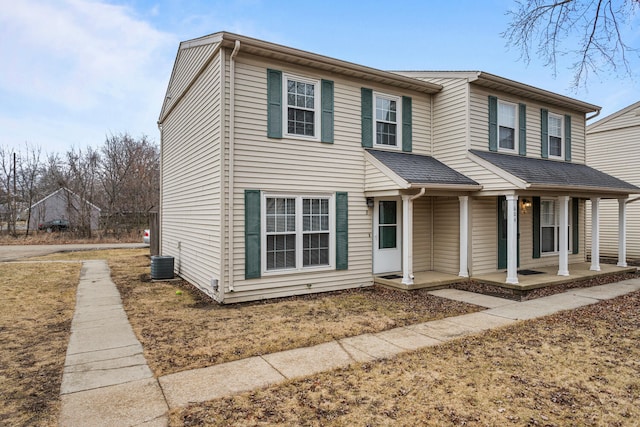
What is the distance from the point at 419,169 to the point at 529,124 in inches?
187

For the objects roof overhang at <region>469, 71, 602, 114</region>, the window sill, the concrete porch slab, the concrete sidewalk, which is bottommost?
the concrete sidewalk

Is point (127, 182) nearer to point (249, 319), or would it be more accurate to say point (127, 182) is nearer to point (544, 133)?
point (249, 319)

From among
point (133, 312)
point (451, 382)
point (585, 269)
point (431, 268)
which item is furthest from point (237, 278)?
point (585, 269)

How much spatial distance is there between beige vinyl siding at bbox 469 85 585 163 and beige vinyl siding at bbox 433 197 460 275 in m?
1.67

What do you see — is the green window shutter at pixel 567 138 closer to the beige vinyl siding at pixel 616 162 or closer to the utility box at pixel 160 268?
the beige vinyl siding at pixel 616 162

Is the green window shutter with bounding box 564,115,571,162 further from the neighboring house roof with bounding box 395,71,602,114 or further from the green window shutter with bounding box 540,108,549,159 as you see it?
the green window shutter with bounding box 540,108,549,159

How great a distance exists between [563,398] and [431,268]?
6.68 meters

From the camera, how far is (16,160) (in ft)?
Result: 81.7

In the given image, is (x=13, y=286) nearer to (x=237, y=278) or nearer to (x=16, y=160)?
(x=237, y=278)

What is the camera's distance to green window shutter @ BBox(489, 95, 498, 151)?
32.9ft

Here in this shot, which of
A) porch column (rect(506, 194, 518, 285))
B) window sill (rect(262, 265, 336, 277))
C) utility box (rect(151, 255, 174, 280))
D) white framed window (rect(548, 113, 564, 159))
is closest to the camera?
window sill (rect(262, 265, 336, 277))

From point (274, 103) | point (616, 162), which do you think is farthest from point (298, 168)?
point (616, 162)

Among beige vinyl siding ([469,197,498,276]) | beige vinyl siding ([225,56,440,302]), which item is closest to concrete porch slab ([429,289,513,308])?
beige vinyl siding ([469,197,498,276])

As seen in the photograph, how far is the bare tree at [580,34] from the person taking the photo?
5562mm
